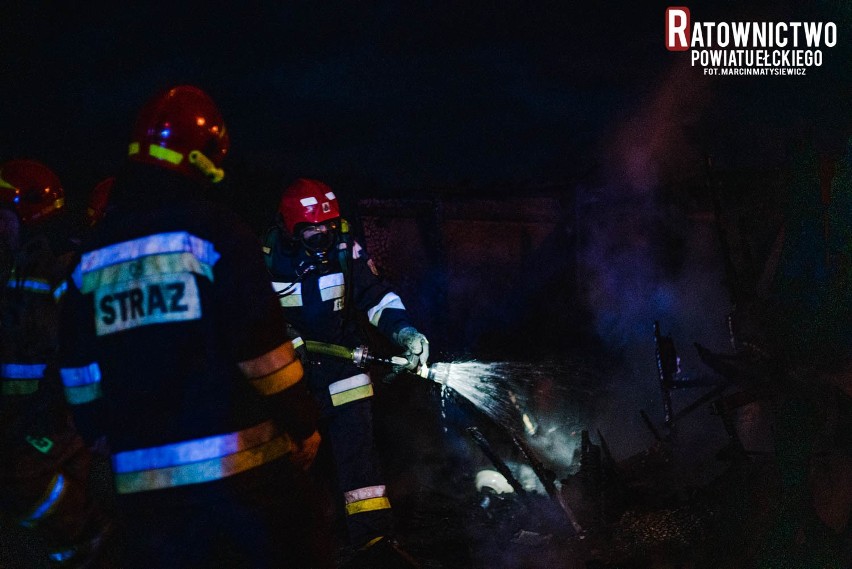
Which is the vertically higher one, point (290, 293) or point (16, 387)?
point (290, 293)

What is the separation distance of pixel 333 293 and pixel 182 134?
211cm

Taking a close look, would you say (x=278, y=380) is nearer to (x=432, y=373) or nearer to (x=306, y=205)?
(x=432, y=373)

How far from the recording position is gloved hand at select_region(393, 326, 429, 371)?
4.16 meters

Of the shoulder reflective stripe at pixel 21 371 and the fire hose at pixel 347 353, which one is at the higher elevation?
the shoulder reflective stripe at pixel 21 371

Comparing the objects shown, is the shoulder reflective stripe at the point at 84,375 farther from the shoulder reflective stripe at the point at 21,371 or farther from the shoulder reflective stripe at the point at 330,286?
the shoulder reflective stripe at the point at 330,286

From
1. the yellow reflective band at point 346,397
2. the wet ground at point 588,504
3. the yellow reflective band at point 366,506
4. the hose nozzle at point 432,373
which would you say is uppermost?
the hose nozzle at point 432,373

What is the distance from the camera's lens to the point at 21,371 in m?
3.57

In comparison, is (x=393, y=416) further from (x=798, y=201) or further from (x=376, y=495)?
(x=798, y=201)

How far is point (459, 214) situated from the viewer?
848cm

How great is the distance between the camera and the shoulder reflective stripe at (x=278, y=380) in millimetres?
2117

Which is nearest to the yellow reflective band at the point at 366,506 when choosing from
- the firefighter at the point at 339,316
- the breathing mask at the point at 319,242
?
the firefighter at the point at 339,316

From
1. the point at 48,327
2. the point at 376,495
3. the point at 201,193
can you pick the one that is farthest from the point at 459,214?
the point at 201,193

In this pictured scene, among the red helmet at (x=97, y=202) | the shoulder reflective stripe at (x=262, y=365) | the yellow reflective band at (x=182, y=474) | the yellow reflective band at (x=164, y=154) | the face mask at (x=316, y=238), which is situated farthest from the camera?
the red helmet at (x=97, y=202)

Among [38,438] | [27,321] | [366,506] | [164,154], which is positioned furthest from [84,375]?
[366,506]
